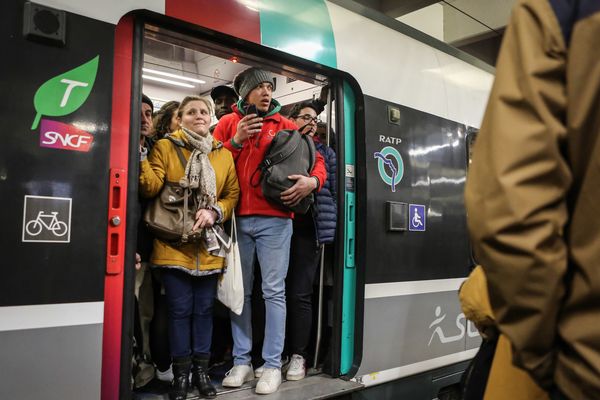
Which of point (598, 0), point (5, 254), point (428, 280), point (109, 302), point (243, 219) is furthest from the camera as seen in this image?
point (428, 280)

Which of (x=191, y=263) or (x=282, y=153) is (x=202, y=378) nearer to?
(x=191, y=263)

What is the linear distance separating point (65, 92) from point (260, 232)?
1.22 metres

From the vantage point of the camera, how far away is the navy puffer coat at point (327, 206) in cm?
279

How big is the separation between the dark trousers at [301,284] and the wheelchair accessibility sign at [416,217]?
2.05ft

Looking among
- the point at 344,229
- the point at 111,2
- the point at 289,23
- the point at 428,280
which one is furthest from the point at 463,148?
the point at 111,2

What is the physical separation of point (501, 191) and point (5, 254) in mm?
1550

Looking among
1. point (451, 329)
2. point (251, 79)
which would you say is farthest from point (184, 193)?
point (451, 329)

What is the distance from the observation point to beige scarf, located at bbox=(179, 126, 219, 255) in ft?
7.81

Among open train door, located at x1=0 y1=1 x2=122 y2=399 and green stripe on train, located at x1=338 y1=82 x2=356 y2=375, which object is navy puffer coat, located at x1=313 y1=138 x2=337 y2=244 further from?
open train door, located at x1=0 y1=1 x2=122 y2=399

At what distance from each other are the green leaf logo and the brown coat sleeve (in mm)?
1483

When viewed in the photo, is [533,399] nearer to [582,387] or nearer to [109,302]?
[582,387]

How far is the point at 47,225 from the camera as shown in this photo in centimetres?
172

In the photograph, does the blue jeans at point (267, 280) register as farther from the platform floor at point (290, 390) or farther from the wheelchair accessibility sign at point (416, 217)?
the wheelchair accessibility sign at point (416, 217)

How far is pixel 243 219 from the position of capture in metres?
2.71
